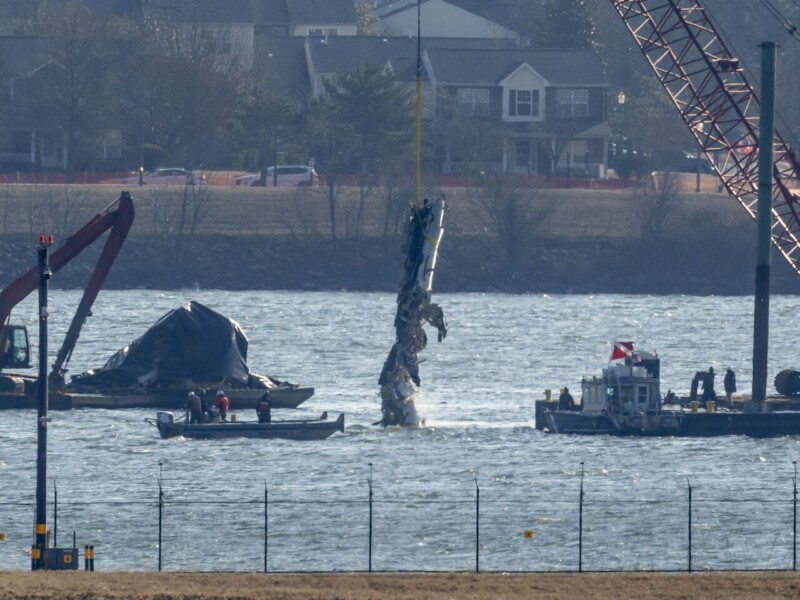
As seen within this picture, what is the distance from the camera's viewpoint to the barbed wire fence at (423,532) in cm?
4297

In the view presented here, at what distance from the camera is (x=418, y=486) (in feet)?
180

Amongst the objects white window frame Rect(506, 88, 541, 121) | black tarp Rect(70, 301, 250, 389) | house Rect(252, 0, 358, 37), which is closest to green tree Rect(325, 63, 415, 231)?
white window frame Rect(506, 88, 541, 121)

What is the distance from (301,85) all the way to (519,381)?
81667 millimetres

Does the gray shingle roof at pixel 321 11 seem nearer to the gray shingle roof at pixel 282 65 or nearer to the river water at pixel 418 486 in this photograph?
the gray shingle roof at pixel 282 65

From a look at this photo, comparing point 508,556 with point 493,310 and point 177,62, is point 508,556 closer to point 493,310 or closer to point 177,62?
point 493,310

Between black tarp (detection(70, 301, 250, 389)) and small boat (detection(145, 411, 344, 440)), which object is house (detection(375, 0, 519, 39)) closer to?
black tarp (detection(70, 301, 250, 389))

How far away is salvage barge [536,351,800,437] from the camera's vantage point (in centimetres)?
6488

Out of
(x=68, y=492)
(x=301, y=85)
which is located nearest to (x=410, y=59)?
(x=301, y=85)

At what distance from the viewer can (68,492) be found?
173ft

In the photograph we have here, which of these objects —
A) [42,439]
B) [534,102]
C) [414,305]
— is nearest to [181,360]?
[414,305]

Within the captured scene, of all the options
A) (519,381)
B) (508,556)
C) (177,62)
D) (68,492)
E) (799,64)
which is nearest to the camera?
(508,556)

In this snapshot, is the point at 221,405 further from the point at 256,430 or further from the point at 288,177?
the point at 288,177

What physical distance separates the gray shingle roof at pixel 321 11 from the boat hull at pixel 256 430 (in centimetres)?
12318

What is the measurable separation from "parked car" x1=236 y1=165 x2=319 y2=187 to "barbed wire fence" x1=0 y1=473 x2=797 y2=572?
91.5 m
